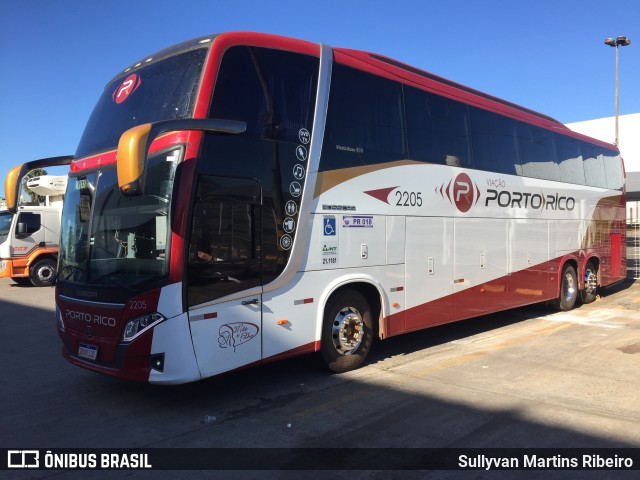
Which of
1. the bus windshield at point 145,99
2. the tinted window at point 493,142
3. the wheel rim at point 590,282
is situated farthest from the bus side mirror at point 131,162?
the wheel rim at point 590,282

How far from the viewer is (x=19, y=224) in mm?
15984

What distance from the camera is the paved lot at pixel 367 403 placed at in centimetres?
475

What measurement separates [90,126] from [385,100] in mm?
3898

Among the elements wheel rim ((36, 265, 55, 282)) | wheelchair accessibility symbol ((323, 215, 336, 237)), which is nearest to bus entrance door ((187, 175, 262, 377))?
wheelchair accessibility symbol ((323, 215, 336, 237))

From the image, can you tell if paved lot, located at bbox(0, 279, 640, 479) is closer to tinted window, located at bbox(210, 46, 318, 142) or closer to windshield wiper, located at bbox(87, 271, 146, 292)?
windshield wiper, located at bbox(87, 271, 146, 292)

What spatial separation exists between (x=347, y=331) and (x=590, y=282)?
920cm

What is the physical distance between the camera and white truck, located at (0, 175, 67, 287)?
16.6m

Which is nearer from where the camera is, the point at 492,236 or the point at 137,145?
the point at 137,145

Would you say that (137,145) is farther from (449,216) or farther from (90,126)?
(449,216)

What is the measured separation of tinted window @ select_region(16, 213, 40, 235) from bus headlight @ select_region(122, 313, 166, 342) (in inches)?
536

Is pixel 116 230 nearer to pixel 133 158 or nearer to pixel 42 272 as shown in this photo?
pixel 133 158

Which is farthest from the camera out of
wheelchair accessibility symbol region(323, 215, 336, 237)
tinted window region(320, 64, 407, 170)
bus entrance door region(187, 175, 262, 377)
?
tinted window region(320, 64, 407, 170)

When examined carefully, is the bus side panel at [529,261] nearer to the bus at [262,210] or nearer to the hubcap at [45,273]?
the bus at [262,210]

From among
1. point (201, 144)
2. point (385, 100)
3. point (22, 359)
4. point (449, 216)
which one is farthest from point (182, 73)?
point (22, 359)
